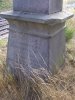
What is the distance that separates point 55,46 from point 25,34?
0.45 metres

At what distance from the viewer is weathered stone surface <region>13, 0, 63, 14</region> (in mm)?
3254

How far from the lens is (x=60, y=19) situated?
322cm

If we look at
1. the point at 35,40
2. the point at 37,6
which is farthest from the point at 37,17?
the point at 35,40

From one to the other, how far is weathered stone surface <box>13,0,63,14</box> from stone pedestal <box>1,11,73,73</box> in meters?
0.08

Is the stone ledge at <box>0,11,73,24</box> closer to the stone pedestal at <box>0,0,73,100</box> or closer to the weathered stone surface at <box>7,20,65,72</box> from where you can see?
the stone pedestal at <box>0,0,73,100</box>

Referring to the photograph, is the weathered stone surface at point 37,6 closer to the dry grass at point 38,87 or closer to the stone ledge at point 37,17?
the stone ledge at point 37,17

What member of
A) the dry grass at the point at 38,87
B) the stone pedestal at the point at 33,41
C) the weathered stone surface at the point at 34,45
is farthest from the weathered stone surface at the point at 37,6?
the dry grass at the point at 38,87

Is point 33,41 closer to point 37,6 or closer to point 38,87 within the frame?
point 37,6

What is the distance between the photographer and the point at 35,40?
3375mm

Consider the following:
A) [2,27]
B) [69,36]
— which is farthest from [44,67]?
[2,27]

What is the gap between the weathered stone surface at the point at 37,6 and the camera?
3.25m

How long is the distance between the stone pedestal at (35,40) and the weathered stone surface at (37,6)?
8cm

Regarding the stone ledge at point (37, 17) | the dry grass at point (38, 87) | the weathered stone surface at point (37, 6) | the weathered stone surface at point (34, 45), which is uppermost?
the weathered stone surface at point (37, 6)

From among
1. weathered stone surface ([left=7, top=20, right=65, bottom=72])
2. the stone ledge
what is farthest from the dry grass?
the stone ledge
